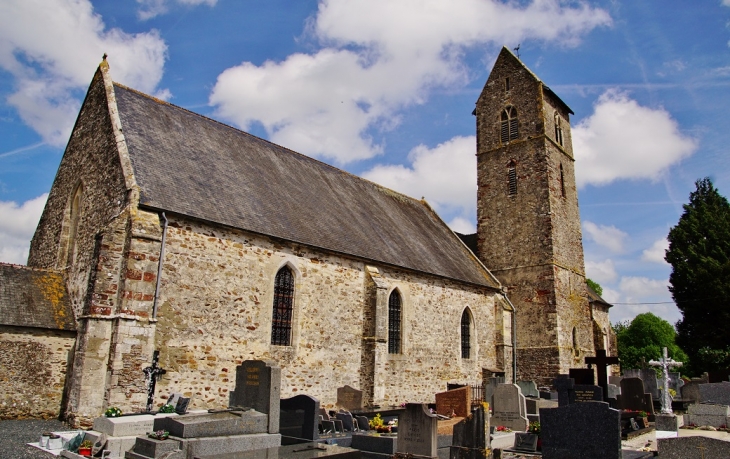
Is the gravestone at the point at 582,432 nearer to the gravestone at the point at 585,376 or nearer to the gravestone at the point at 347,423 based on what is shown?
the gravestone at the point at 347,423

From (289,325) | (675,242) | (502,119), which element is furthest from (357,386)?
(675,242)

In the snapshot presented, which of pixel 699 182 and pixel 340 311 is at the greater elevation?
pixel 699 182

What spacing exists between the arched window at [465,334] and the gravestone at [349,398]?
7374 mm

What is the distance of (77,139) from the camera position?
55.3ft

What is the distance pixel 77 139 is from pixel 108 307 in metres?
7.45

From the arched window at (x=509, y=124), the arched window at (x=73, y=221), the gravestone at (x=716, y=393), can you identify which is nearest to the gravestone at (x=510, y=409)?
the gravestone at (x=716, y=393)

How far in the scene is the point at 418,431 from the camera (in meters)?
9.43

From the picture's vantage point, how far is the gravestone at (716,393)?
16297 millimetres

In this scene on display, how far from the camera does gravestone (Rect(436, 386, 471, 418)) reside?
13.5 meters

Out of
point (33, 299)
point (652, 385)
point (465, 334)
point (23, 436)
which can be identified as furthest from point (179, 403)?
point (652, 385)

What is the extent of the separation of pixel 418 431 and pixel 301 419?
95.1 inches

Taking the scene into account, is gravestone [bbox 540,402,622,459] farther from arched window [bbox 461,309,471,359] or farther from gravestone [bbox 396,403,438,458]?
arched window [bbox 461,309,471,359]

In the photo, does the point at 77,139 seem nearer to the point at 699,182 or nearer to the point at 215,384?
the point at 215,384

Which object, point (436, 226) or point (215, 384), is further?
point (436, 226)
